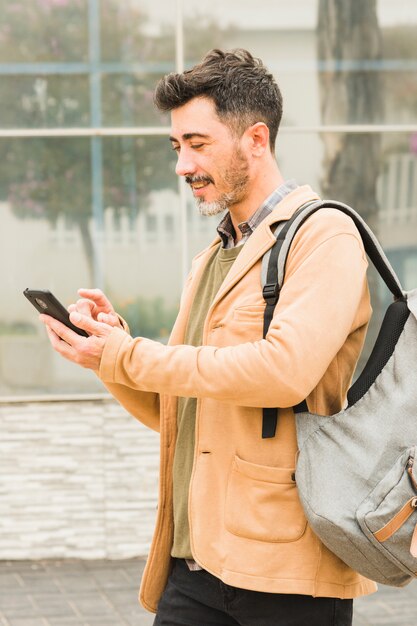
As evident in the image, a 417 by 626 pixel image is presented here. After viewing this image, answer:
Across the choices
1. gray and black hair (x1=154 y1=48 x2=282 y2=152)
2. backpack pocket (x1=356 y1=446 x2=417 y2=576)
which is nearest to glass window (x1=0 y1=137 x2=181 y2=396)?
gray and black hair (x1=154 y1=48 x2=282 y2=152)

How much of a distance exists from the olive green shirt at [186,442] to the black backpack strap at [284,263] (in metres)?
0.24

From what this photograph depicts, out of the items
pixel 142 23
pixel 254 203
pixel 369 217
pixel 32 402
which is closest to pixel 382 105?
pixel 369 217

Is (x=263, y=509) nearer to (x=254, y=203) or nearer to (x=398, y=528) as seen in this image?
(x=398, y=528)

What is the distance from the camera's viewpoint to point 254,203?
102 inches

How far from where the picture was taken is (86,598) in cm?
542

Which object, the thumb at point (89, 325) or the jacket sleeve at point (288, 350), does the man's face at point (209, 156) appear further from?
the thumb at point (89, 325)

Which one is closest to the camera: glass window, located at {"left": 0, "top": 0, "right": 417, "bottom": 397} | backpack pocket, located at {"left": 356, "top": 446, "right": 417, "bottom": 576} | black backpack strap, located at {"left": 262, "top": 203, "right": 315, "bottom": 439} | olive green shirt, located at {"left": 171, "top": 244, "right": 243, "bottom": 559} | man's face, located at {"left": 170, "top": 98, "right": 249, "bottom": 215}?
backpack pocket, located at {"left": 356, "top": 446, "right": 417, "bottom": 576}

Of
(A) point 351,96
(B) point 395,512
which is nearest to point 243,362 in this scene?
(B) point 395,512

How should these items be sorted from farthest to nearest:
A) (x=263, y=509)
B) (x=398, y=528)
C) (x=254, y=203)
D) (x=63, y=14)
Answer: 1. (x=63, y=14)
2. (x=254, y=203)
3. (x=263, y=509)
4. (x=398, y=528)

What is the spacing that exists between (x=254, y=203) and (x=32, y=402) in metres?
3.71

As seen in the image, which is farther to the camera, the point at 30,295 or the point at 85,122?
the point at 85,122

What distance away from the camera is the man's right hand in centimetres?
258

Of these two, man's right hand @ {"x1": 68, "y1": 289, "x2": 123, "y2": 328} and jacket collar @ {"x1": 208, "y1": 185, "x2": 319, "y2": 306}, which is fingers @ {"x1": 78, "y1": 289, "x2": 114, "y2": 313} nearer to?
man's right hand @ {"x1": 68, "y1": 289, "x2": 123, "y2": 328}

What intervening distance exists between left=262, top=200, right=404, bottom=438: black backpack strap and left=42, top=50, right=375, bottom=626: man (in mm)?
24
